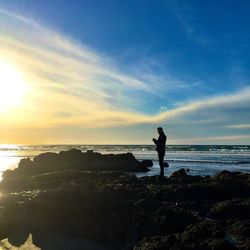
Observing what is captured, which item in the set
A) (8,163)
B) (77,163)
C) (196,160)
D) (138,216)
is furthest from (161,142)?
(8,163)

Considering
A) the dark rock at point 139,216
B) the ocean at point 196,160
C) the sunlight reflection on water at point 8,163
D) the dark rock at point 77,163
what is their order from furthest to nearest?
the sunlight reflection on water at point 8,163
the ocean at point 196,160
the dark rock at point 77,163
the dark rock at point 139,216

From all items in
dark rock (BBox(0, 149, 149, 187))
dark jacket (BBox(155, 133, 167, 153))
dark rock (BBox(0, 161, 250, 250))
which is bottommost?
dark rock (BBox(0, 161, 250, 250))

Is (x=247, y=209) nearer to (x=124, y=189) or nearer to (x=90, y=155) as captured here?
(x=124, y=189)

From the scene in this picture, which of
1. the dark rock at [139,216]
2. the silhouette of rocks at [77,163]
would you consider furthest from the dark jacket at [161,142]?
the silhouette of rocks at [77,163]

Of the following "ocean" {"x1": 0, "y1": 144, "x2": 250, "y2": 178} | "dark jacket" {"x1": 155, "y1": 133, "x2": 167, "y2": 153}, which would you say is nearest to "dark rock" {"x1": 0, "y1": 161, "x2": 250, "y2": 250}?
"dark jacket" {"x1": 155, "y1": 133, "x2": 167, "y2": 153}

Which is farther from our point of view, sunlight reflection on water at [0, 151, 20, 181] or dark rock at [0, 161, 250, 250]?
sunlight reflection on water at [0, 151, 20, 181]

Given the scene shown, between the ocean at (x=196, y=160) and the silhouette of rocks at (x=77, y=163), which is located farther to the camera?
the ocean at (x=196, y=160)

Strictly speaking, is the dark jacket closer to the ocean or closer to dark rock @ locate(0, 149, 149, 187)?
the ocean

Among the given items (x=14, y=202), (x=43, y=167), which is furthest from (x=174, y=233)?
(x=43, y=167)

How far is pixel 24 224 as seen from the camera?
12.3 metres

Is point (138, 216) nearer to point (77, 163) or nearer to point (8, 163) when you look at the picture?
point (77, 163)

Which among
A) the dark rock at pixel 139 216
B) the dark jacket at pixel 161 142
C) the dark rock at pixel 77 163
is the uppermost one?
the dark jacket at pixel 161 142

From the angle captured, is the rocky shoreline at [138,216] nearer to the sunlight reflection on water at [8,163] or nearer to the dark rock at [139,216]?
the dark rock at [139,216]

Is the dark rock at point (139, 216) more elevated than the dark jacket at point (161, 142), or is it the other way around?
the dark jacket at point (161, 142)
